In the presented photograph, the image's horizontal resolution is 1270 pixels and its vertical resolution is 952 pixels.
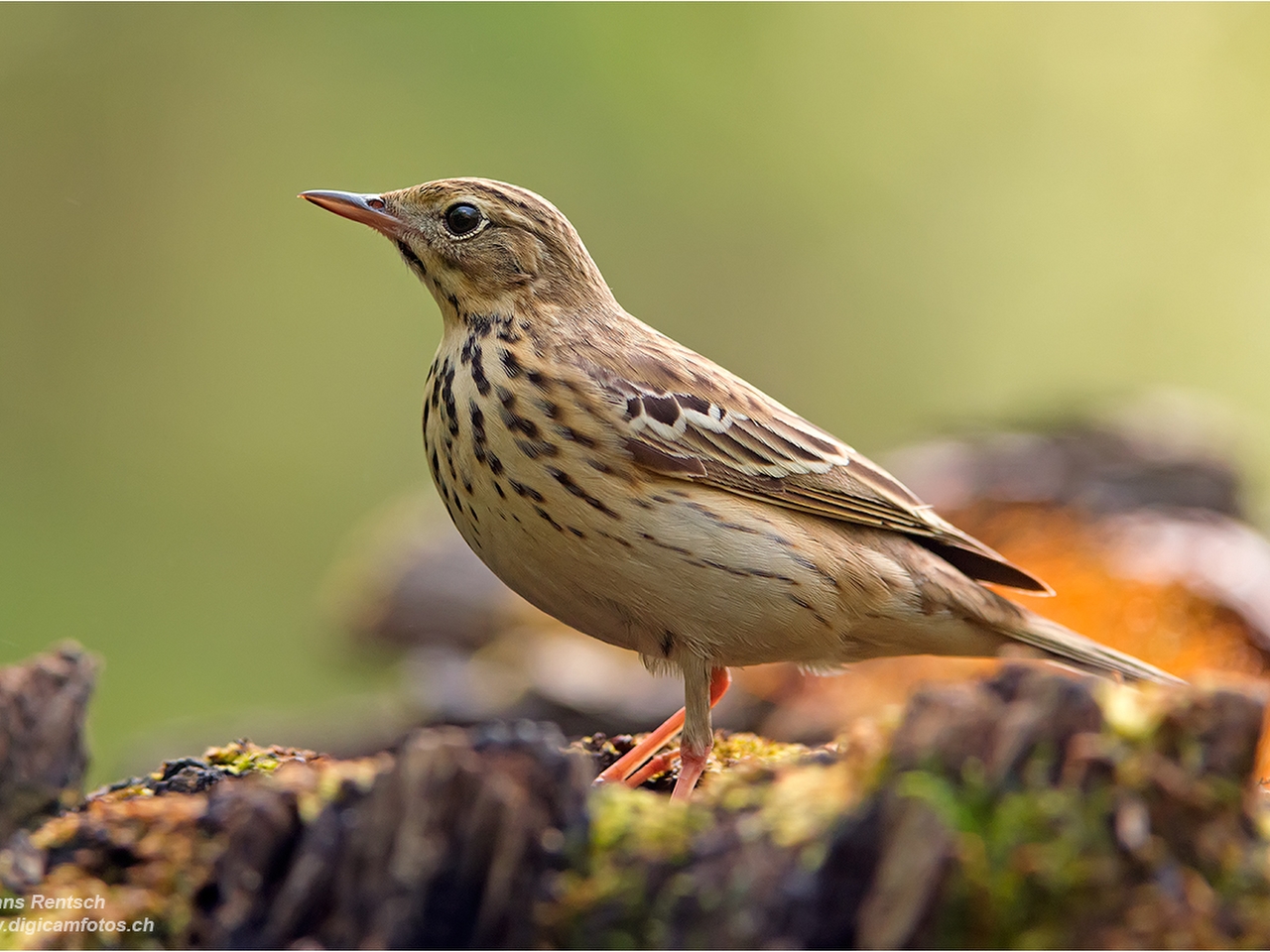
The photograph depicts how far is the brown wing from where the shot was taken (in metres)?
5.02

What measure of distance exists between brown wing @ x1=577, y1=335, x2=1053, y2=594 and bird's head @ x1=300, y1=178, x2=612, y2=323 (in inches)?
23.7

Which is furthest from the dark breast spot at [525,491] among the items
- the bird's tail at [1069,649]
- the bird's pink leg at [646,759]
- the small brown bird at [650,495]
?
the bird's tail at [1069,649]

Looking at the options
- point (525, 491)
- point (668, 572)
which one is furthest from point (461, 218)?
point (668, 572)

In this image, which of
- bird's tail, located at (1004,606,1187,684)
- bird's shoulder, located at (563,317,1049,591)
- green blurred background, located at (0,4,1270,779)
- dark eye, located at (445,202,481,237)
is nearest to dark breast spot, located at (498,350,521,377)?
bird's shoulder, located at (563,317,1049,591)

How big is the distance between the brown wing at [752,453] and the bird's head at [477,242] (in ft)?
1.97

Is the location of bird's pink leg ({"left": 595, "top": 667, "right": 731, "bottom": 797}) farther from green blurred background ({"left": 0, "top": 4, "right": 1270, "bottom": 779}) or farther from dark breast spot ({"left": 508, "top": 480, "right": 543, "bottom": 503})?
green blurred background ({"left": 0, "top": 4, "right": 1270, "bottom": 779})

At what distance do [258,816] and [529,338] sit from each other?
2.99 m

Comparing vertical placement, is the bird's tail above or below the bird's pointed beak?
below

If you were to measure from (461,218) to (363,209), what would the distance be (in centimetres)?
45

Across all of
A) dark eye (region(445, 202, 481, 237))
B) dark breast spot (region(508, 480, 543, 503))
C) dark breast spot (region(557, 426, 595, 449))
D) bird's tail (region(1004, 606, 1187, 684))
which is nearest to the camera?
dark breast spot (region(508, 480, 543, 503))

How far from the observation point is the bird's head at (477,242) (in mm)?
5562

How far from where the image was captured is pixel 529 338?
5305mm

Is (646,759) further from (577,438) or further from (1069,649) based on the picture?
(1069,649)

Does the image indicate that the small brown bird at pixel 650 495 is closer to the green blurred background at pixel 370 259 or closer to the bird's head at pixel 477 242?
the bird's head at pixel 477 242
